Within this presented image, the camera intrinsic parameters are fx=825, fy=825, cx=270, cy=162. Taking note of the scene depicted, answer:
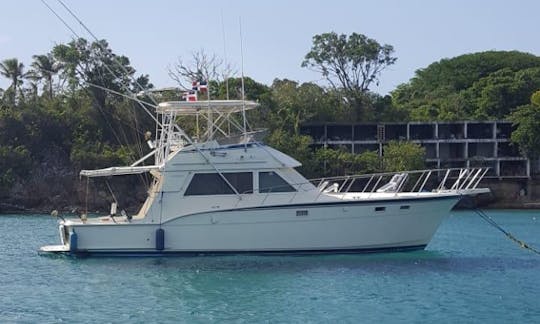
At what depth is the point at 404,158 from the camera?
51.4 metres

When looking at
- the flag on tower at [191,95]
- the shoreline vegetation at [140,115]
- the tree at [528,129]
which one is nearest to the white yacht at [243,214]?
the flag on tower at [191,95]

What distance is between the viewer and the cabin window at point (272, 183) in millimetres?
23170

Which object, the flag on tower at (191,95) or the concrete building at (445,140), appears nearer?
the flag on tower at (191,95)

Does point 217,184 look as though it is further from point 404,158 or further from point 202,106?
point 404,158

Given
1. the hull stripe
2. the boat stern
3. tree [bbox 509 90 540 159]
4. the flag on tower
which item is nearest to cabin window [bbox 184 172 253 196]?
the hull stripe

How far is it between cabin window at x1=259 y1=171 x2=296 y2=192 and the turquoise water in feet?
6.32

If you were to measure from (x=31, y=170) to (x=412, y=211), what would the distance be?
3179cm

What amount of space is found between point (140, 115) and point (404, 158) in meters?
17.2

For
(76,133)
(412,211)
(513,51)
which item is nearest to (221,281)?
(412,211)

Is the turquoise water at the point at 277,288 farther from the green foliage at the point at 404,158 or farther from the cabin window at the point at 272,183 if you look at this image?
the green foliage at the point at 404,158

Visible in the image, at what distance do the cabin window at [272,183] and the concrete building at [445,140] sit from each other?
111 ft

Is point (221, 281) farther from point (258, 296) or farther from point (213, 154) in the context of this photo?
point (213, 154)

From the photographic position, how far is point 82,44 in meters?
55.6

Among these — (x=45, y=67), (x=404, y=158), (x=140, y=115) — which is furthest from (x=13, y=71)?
(x=404, y=158)
